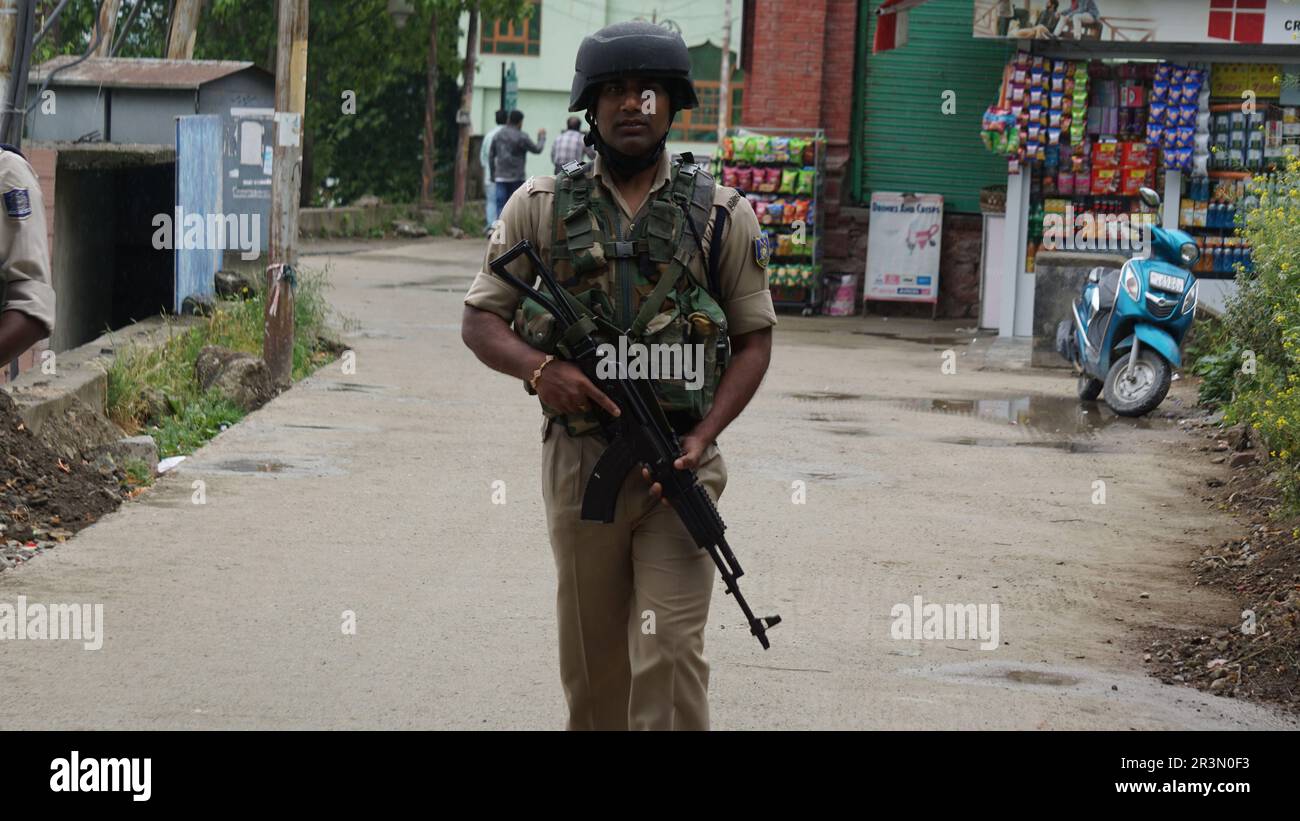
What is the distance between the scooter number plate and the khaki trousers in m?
8.10

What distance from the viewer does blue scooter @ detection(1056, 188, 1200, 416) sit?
11461 mm

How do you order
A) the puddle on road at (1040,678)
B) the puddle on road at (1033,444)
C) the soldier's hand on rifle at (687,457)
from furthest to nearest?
the puddle on road at (1033,444)
the puddle on road at (1040,678)
the soldier's hand on rifle at (687,457)

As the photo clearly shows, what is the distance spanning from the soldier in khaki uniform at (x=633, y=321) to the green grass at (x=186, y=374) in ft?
19.1

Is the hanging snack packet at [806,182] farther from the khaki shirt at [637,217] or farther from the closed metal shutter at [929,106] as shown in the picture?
the khaki shirt at [637,217]

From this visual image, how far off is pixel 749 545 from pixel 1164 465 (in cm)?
332

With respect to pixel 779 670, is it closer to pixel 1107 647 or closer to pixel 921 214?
pixel 1107 647

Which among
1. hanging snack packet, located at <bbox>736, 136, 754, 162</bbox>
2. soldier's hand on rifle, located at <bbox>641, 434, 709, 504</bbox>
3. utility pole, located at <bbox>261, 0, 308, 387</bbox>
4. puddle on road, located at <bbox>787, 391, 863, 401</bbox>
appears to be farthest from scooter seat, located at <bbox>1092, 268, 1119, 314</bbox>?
soldier's hand on rifle, located at <bbox>641, 434, 709, 504</bbox>

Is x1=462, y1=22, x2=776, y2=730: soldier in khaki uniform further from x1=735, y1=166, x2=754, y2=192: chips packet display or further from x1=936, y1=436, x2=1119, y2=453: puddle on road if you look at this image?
x1=735, y1=166, x2=754, y2=192: chips packet display

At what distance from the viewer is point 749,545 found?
7.74 metres

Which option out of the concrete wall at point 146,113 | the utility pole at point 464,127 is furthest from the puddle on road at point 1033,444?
the utility pole at point 464,127

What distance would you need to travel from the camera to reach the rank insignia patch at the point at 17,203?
3.99m

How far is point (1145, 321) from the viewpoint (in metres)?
11.6
